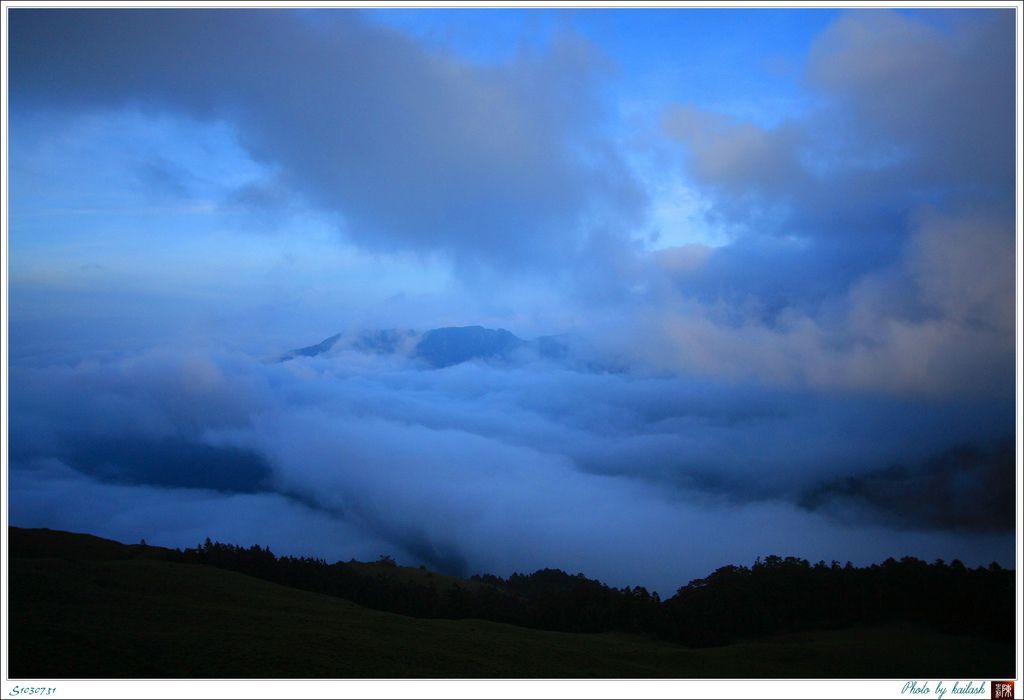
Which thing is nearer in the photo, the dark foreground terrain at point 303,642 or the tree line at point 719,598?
the dark foreground terrain at point 303,642

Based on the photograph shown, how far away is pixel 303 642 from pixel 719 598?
17.3ft

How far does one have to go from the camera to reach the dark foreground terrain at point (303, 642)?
5895mm

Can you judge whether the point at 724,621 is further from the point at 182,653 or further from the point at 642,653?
the point at 182,653

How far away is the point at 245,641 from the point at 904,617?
773 centimetres

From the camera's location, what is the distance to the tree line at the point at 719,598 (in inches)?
308

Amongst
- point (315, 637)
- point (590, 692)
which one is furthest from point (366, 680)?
point (590, 692)

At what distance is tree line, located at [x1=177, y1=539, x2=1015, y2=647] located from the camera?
7.82m

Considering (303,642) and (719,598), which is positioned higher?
(719,598)

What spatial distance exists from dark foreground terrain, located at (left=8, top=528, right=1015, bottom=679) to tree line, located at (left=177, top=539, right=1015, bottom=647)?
0.29 meters

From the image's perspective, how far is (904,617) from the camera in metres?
7.83

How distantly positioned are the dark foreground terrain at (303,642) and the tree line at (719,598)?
0.96 feet

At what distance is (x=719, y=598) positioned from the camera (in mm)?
8312

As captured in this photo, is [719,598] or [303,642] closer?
[303,642]

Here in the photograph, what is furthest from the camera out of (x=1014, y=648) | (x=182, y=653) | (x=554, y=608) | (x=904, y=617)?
(x=554, y=608)
